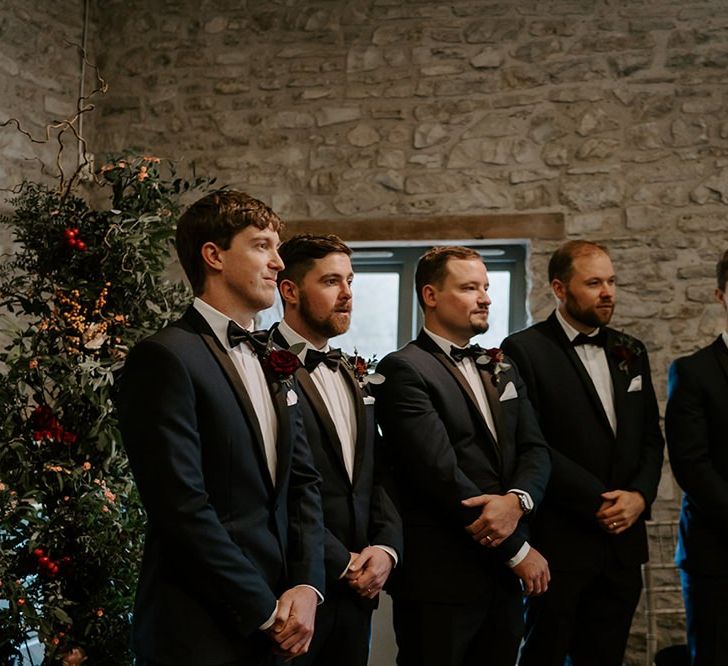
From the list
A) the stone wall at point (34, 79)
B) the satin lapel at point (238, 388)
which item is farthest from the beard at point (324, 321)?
the stone wall at point (34, 79)

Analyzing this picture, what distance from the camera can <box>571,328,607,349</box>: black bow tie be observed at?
3.24 metres

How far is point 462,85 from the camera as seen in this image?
501 cm

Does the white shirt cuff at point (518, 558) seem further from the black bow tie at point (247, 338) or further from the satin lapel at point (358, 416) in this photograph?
the black bow tie at point (247, 338)

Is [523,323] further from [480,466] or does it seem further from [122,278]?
[122,278]

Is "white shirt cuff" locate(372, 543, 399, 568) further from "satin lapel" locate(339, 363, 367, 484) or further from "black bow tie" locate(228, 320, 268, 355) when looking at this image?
"black bow tie" locate(228, 320, 268, 355)

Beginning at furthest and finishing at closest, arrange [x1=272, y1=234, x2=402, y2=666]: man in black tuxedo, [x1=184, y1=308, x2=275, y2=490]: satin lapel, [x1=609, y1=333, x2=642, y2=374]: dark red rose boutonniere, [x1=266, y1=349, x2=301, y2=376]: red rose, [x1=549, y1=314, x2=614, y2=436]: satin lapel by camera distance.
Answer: [x1=609, y1=333, x2=642, y2=374]: dark red rose boutonniere → [x1=549, y1=314, x2=614, y2=436]: satin lapel → [x1=272, y1=234, x2=402, y2=666]: man in black tuxedo → [x1=266, y1=349, x2=301, y2=376]: red rose → [x1=184, y1=308, x2=275, y2=490]: satin lapel

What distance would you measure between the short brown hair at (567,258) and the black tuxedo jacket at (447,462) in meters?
0.57

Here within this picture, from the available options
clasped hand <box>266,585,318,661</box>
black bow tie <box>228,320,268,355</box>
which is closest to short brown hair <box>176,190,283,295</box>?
black bow tie <box>228,320,268,355</box>

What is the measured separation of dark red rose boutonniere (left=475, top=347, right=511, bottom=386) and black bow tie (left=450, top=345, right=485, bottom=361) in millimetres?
16

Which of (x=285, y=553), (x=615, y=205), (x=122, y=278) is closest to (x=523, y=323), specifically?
(x=615, y=205)

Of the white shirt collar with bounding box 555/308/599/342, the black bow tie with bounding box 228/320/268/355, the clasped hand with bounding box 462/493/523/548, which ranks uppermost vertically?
the white shirt collar with bounding box 555/308/599/342

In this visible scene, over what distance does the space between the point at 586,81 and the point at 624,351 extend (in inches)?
87.9

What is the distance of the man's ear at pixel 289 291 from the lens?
2.69 m

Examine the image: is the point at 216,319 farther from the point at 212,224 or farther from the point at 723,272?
the point at 723,272
